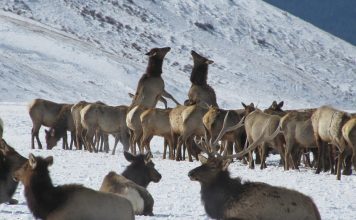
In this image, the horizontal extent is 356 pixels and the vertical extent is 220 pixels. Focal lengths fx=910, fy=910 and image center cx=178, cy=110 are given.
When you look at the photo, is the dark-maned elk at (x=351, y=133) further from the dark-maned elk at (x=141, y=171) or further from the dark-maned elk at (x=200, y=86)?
the dark-maned elk at (x=200, y=86)

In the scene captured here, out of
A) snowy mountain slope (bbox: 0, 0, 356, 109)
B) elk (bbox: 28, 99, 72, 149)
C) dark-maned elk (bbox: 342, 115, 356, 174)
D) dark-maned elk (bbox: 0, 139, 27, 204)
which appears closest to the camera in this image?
dark-maned elk (bbox: 0, 139, 27, 204)

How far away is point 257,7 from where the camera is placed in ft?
493

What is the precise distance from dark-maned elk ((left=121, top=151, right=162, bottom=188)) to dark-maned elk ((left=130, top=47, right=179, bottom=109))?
10543 mm

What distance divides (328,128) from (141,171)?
5651mm

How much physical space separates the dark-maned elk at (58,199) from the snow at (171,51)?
53.4m

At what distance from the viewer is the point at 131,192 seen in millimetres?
10906

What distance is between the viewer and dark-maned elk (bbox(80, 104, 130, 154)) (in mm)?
24547

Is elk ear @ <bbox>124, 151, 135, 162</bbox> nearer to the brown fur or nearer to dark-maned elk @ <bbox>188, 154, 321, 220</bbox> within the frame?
dark-maned elk @ <bbox>188, 154, 321, 220</bbox>

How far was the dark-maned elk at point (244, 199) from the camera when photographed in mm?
9508

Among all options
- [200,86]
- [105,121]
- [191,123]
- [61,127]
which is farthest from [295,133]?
[61,127]

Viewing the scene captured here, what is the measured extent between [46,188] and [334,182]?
764 cm

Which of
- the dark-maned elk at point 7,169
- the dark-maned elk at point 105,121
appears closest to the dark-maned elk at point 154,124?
the dark-maned elk at point 105,121

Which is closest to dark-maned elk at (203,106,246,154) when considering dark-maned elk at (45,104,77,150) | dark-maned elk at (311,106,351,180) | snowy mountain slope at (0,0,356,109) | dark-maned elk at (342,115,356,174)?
dark-maned elk at (311,106,351,180)

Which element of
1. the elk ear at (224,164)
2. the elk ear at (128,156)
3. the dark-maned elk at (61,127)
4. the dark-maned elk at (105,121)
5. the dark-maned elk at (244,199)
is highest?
the elk ear at (224,164)
